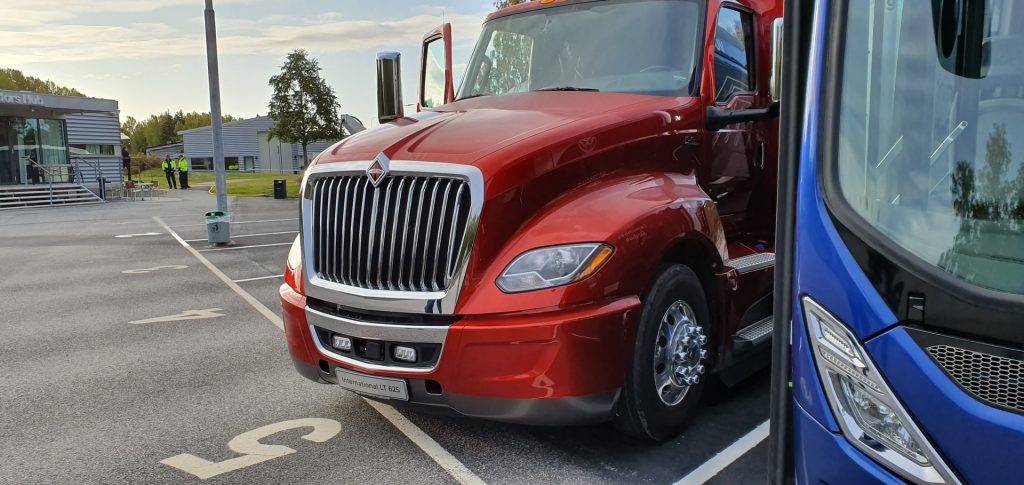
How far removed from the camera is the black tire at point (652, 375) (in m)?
3.33

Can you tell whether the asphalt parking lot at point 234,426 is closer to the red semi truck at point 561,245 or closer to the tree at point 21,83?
the red semi truck at point 561,245

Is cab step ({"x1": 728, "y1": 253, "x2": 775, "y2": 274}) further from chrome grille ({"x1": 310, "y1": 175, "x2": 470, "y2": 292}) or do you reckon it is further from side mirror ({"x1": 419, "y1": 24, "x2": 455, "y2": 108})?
side mirror ({"x1": 419, "y1": 24, "x2": 455, "y2": 108})

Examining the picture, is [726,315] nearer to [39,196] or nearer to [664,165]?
[664,165]

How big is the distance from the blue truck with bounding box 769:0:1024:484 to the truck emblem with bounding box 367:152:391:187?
182 cm

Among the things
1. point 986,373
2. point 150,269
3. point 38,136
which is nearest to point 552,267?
point 986,373

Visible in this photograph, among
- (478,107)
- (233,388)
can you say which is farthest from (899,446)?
(233,388)

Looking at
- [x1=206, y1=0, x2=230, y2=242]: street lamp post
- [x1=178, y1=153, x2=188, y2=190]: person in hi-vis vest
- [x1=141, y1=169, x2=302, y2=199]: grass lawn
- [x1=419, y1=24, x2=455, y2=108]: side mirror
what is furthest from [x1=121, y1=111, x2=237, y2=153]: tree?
[x1=419, y1=24, x2=455, y2=108]: side mirror

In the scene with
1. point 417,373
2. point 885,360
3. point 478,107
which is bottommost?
point 417,373

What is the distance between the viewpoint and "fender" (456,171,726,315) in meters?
3.10

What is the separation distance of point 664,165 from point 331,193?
69.2 inches

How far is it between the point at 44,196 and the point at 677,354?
32.8m

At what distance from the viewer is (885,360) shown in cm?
193

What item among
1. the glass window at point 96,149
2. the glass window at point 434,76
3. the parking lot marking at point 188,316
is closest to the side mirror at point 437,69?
the glass window at point 434,76

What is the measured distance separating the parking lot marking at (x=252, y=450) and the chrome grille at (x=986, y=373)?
3.06 m
